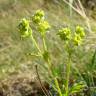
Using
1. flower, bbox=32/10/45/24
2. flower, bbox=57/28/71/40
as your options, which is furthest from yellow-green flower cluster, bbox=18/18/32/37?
flower, bbox=57/28/71/40

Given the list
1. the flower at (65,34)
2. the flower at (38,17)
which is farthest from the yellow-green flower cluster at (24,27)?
the flower at (65,34)

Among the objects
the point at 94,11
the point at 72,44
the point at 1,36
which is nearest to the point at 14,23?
the point at 1,36

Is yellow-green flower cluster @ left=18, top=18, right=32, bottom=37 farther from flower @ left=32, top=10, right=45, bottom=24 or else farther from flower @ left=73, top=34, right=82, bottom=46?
flower @ left=73, top=34, right=82, bottom=46

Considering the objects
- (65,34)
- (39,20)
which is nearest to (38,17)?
(39,20)

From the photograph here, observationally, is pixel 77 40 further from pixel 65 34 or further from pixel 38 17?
pixel 38 17

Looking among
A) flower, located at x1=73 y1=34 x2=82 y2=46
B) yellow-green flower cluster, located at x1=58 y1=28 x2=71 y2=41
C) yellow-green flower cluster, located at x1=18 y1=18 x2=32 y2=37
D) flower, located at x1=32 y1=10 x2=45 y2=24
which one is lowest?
flower, located at x1=73 y1=34 x2=82 y2=46

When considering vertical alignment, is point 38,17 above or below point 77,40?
above

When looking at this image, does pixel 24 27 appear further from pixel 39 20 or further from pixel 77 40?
pixel 77 40

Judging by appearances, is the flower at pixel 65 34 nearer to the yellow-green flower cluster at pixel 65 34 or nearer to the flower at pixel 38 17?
the yellow-green flower cluster at pixel 65 34

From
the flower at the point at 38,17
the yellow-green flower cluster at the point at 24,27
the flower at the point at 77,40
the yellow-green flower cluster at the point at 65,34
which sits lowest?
the flower at the point at 77,40

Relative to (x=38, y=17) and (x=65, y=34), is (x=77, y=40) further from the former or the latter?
(x=38, y=17)

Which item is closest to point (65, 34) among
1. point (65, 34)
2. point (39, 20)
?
point (65, 34)
